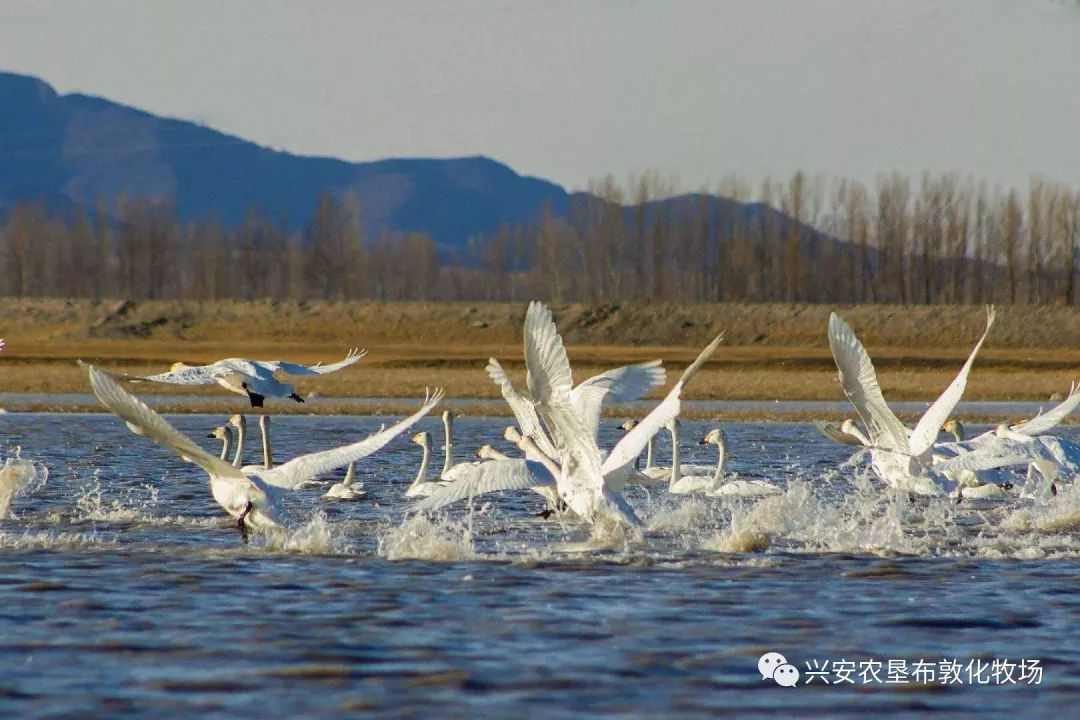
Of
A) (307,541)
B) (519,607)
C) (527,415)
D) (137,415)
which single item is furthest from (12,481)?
(519,607)

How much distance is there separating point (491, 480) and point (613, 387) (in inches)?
57.0

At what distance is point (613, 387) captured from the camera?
48.9ft

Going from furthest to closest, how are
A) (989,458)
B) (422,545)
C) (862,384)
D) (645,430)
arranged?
1. (989,458)
2. (862,384)
3. (422,545)
4. (645,430)

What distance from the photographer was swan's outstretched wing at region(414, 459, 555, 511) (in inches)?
544

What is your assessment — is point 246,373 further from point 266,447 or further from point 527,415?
point 527,415

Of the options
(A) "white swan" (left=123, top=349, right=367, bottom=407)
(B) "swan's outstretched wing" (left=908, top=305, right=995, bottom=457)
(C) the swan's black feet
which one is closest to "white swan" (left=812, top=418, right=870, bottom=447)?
(B) "swan's outstretched wing" (left=908, top=305, right=995, bottom=457)

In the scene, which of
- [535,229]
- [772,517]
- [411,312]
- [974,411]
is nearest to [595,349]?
[411,312]

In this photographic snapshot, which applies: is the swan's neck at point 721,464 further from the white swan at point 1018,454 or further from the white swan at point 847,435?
the white swan at point 1018,454

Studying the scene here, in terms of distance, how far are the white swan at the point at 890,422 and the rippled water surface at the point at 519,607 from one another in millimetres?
363

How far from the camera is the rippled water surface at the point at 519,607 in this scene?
8703 millimetres

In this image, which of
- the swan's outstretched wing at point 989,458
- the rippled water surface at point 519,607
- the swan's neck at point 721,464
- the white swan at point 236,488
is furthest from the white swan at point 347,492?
the swan's outstretched wing at point 989,458

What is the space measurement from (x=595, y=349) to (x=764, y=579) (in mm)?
50213

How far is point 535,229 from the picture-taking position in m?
132

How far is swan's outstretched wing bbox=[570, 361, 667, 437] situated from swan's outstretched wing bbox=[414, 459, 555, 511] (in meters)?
0.68
